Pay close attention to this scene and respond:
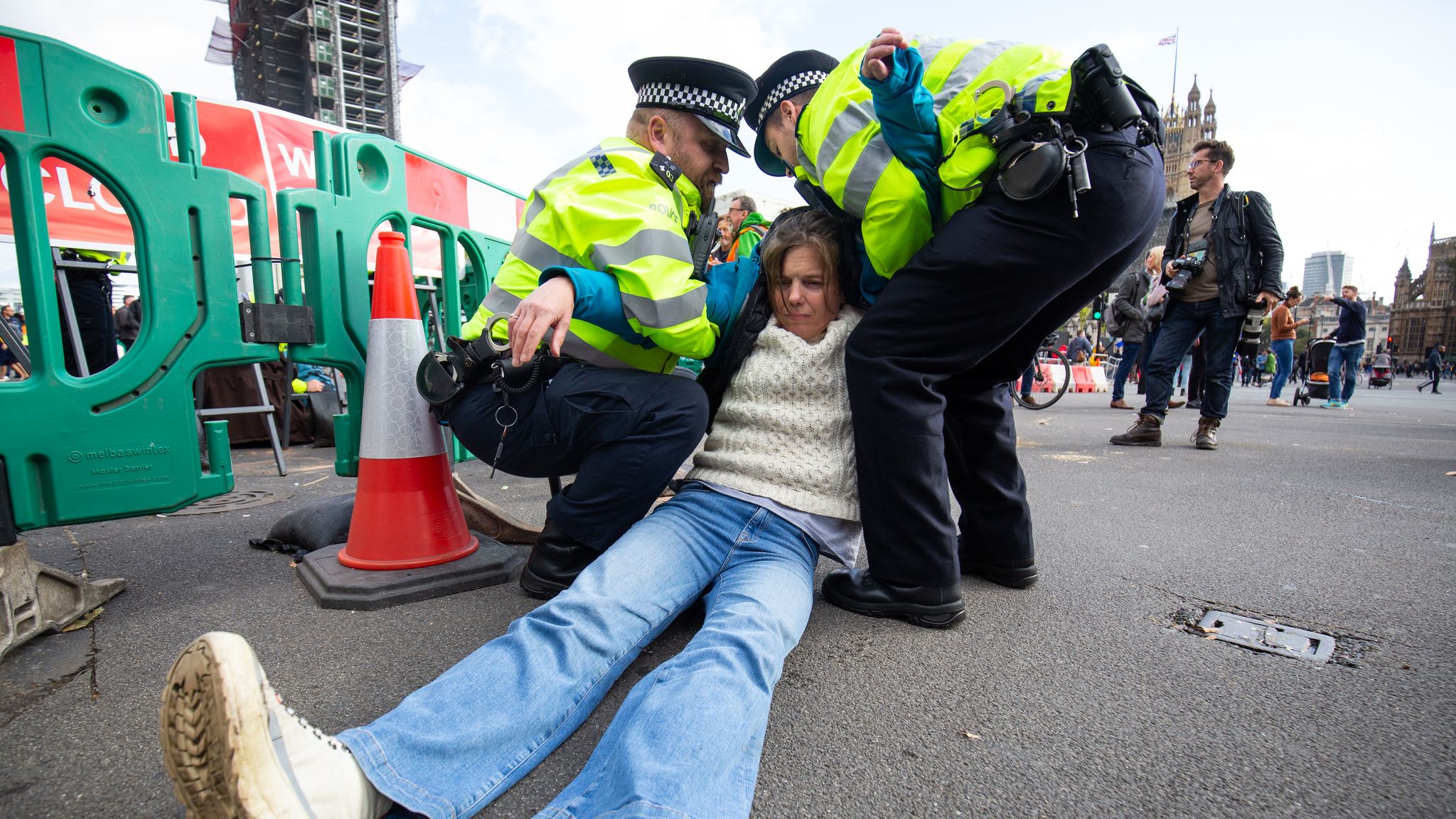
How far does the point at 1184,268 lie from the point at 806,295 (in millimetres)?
4219

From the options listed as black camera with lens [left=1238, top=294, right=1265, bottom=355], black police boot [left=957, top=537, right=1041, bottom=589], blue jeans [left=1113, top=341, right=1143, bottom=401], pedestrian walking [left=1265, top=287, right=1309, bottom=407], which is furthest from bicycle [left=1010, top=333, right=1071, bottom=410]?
black police boot [left=957, top=537, right=1041, bottom=589]

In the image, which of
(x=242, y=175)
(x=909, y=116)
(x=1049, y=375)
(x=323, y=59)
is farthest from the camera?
(x=323, y=59)

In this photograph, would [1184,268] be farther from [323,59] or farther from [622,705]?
[323,59]

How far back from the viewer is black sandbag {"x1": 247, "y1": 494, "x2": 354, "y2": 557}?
2.33 m

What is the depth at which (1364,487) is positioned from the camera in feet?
11.5

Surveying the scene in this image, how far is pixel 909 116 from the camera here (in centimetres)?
153

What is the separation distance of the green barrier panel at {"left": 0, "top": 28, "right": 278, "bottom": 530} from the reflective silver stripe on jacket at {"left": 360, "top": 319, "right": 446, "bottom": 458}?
0.31m

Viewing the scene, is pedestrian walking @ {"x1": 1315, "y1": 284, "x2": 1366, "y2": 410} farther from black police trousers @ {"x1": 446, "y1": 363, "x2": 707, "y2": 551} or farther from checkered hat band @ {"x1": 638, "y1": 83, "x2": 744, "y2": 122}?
black police trousers @ {"x1": 446, "y1": 363, "x2": 707, "y2": 551}

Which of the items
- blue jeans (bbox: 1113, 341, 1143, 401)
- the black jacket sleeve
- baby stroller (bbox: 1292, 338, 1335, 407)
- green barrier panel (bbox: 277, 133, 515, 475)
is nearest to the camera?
green barrier panel (bbox: 277, 133, 515, 475)

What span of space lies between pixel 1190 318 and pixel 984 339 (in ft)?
13.8

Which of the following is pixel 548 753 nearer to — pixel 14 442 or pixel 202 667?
pixel 202 667

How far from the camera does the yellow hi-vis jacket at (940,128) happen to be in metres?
1.61

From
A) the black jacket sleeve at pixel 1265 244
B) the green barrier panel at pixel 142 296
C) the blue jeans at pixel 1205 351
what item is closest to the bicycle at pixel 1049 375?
the blue jeans at pixel 1205 351

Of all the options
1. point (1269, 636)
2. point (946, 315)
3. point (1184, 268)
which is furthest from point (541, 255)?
point (1184, 268)
